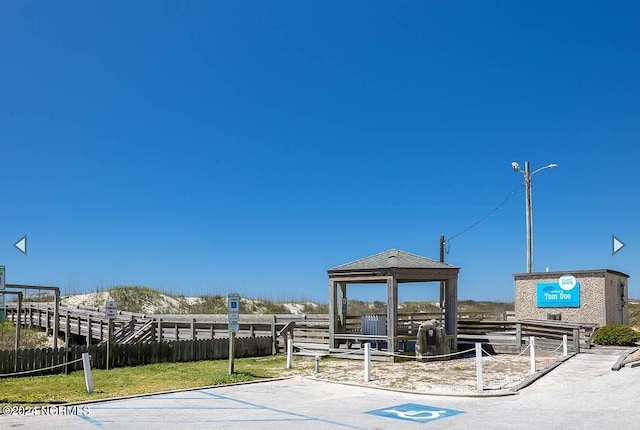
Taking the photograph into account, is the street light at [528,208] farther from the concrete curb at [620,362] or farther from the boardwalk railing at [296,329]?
Answer: the concrete curb at [620,362]

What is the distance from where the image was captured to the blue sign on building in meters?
28.0

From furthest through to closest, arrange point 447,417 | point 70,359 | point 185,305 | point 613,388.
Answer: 1. point 185,305
2. point 70,359
3. point 613,388
4. point 447,417

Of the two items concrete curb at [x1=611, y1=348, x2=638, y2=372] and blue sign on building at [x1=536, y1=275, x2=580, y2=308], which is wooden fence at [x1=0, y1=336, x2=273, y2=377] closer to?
concrete curb at [x1=611, y1=348, x2=638, y2=372]

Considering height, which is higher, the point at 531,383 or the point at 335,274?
the point at 335,274

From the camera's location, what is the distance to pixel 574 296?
91.9ft

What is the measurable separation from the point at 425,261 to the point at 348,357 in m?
4.49

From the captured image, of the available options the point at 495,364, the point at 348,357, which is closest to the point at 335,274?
the point at 348,357

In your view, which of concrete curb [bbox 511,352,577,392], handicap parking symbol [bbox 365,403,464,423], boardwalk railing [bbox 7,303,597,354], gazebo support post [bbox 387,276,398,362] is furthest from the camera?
boardwalk railing [bbox 7,303,597,354]

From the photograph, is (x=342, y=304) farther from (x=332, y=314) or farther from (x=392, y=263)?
(x=392, y=263)

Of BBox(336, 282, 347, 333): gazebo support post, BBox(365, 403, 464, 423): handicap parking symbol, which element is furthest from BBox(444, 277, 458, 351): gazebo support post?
BBox(365, 403, 464, 423): handicap parking symbol

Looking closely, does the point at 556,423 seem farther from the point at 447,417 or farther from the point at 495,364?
the point at 495,364

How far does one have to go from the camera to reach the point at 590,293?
2752 cm

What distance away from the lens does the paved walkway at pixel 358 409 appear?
10.0 m

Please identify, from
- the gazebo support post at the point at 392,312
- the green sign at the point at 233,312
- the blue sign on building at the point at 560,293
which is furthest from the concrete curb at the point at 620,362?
the green sign at the point at 233,312
